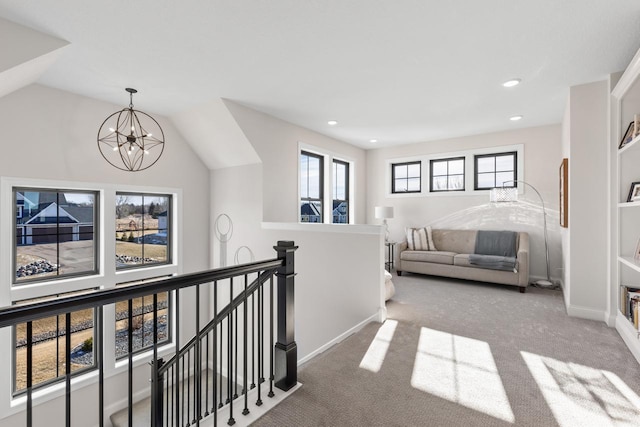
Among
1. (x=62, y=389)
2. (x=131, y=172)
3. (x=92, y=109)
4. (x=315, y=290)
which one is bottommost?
(x=62, y=389)

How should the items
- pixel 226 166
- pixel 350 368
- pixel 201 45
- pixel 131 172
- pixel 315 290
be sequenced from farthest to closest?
pixel 226 166, pixel 131 172, pixel 315 290, pixel 201 45, pixel 350 368

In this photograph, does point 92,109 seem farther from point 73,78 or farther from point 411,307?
point 411,307

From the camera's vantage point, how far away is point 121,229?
4180 mm

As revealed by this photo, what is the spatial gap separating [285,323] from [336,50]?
2.23 metres

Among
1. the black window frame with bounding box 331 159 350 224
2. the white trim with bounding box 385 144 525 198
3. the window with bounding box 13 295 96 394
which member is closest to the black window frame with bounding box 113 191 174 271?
the window with bounding box 13 295 96 394

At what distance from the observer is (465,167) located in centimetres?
572

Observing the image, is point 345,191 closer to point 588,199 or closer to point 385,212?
point 385,212

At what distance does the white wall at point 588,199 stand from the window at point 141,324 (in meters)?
5.14

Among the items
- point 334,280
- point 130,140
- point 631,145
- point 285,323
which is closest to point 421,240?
point 334,280

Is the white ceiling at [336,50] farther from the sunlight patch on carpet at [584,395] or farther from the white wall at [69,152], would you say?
the sunlight patch on carpet at [584,395]

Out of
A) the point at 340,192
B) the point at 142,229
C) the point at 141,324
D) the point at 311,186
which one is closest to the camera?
the point at 141,324

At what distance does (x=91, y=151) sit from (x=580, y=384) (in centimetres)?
517

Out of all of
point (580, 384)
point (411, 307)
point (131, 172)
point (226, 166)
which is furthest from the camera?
point (226, 166)

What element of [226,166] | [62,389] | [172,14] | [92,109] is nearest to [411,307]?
[226,166]
